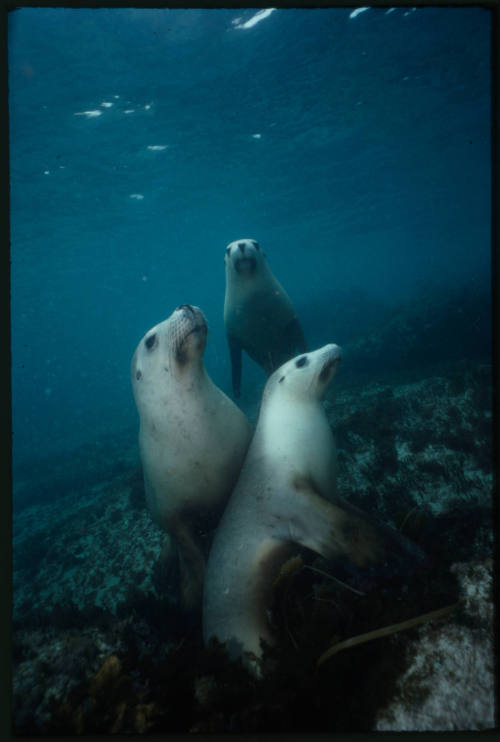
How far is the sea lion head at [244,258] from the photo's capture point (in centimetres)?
492

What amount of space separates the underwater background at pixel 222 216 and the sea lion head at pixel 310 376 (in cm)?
117

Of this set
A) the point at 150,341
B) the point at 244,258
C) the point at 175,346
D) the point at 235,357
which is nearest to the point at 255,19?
→ the point at 244,258

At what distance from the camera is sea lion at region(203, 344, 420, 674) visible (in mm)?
2064

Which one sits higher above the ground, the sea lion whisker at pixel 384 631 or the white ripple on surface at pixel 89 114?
the white ripple on surface at pixel 89 114

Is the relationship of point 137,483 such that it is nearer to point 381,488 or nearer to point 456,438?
point 381,488

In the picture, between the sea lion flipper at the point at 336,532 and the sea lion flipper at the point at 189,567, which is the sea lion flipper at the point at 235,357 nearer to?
the sea lion flipper at the point at 189,567

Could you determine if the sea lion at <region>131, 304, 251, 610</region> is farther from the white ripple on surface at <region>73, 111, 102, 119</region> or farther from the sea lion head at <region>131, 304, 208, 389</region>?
A: the white ripple on surface at <region>73, 111, 102, 119</region>

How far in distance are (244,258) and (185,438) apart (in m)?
3.01

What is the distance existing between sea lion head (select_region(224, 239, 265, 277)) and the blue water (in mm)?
2822

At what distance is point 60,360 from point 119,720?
129m

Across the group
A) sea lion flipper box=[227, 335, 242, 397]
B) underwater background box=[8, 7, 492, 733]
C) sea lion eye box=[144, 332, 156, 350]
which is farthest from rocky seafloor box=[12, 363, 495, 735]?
sea lion flipper box=[227, 335, 242, 397]

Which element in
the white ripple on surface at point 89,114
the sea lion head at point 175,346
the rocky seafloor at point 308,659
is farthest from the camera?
the white ripple on surface at point 89,114

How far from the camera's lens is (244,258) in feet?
16.1

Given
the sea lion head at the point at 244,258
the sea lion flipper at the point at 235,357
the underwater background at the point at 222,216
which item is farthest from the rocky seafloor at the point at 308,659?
the sea lion head at the point at 244,258
